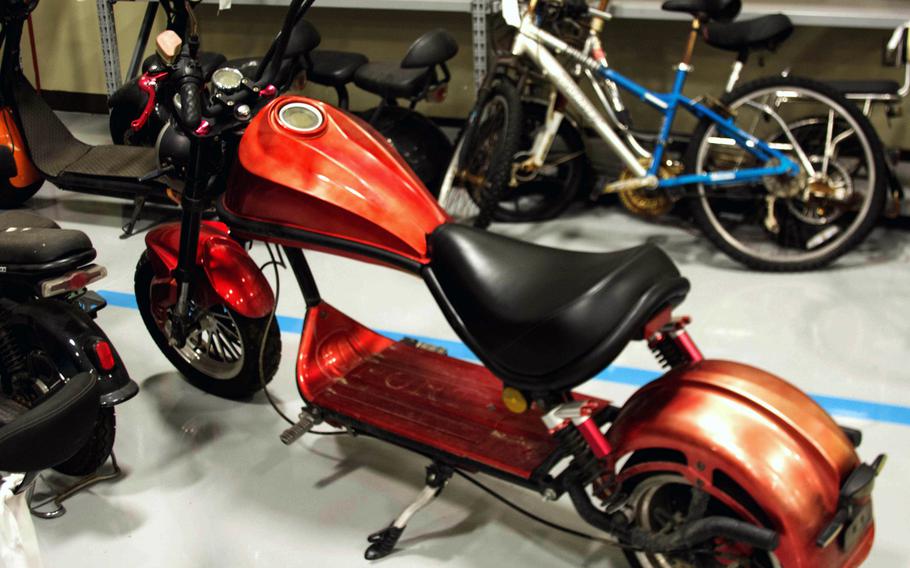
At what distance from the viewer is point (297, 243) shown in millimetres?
2496

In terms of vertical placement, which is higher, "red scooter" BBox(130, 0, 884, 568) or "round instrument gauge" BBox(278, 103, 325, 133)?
"round instrument gauge" BBox(278, 103, 325, 133)

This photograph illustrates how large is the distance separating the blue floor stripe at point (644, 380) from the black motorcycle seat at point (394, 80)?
1231 millimetres

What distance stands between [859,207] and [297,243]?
2559 mm

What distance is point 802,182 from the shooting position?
4.04 meters

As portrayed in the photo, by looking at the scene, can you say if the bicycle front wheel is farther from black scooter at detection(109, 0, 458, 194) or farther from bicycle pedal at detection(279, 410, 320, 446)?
bicycle pedal at detection(279, 410, 320, 446)

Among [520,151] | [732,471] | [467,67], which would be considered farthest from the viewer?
[467,67]

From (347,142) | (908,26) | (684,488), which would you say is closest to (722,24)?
(908,26)

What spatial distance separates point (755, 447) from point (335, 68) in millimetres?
3183

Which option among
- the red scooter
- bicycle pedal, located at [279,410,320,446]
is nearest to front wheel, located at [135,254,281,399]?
the red scooter

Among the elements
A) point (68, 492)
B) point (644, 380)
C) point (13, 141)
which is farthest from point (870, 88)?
point (13, 141)

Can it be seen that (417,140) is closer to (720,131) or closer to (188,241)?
(720,131)

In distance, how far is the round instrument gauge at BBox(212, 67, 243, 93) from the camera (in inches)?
95.2

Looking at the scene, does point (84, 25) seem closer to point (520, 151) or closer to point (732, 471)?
point (520, 151)

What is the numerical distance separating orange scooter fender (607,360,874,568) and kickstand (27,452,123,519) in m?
1.46
